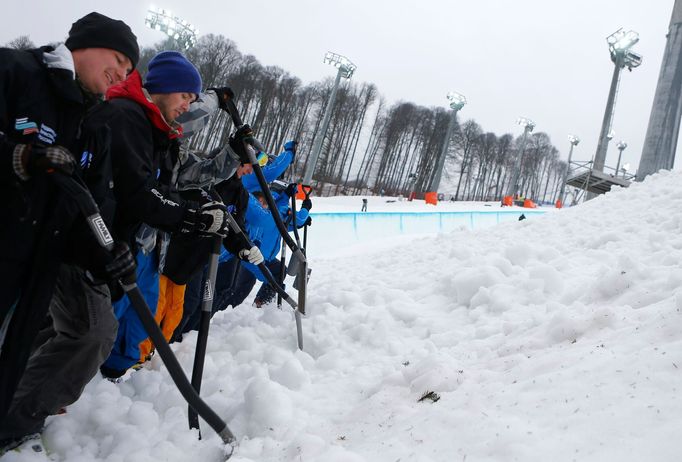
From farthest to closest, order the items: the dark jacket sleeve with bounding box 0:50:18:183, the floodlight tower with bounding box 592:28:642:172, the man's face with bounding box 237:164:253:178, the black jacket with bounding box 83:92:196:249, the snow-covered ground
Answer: the floodlight tower with bounding box 592:28:642:172 < the man's face with bounding box 237:164:253:178 < the black jacket with bounding box 83:92:196:249 < the snow-covered ground < the dark jacket sleeve with bounding box 0:50:18:183

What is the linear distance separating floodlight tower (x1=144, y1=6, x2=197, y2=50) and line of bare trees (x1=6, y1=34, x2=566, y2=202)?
45.6 feet

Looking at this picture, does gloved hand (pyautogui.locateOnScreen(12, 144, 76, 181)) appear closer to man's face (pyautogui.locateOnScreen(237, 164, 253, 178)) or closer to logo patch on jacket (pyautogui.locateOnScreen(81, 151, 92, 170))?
logo patch on jacket (pyautogui.locateOnScreen(81, 151, 92, 170))

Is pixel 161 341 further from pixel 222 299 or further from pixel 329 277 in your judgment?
pixel 329 277

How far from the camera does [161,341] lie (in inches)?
75.2

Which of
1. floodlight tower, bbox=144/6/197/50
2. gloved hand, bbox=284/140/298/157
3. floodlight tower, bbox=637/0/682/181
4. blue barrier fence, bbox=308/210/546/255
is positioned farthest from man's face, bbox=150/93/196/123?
floodlight tower, bbox=637/0/682/181

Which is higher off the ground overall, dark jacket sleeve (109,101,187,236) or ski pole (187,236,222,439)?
dark jacket sleeve (109,101,187,236)

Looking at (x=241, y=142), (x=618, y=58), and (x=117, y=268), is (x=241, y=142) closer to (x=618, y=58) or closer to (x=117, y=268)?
(x=117, y=268)

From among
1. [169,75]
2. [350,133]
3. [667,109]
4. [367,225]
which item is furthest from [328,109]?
[350,133]

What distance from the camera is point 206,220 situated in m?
2.41

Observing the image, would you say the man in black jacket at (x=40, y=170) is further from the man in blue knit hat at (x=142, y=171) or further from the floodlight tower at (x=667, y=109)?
the floodlight tower at (x=667, y=109)

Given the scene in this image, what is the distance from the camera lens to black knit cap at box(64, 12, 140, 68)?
184 centimetres

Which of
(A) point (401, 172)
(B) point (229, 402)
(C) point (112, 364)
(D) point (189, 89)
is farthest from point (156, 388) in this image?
(A) point (401, 172)

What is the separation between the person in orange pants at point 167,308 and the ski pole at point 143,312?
37.3 inches

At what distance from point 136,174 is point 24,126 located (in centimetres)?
63
